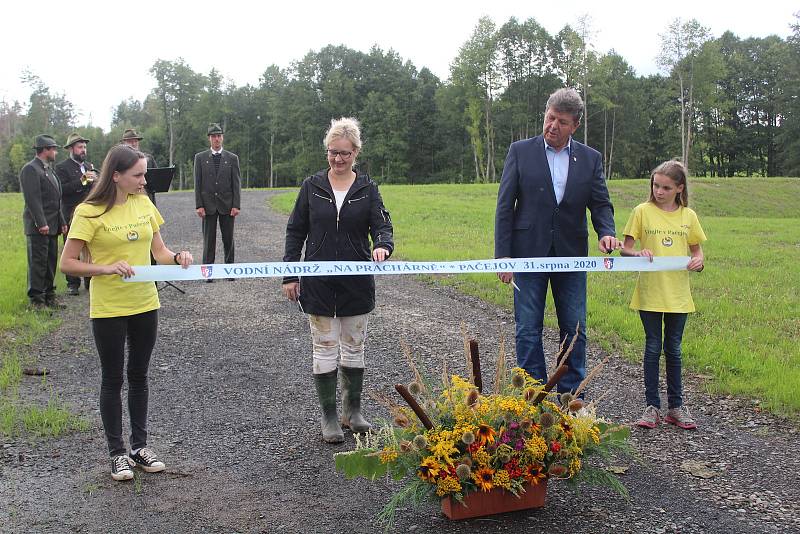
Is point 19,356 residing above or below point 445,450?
below

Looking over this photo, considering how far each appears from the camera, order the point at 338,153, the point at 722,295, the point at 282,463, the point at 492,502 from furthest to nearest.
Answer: the point at 722,295
the point at 338,153
the point at 282,463
the point at 492,502

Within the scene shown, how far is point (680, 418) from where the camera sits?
5559mm

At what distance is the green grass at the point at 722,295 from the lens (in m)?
6.88

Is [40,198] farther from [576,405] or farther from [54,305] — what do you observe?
[576,405]

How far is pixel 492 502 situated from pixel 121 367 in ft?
8.24

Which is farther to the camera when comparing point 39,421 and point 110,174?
point 39,421

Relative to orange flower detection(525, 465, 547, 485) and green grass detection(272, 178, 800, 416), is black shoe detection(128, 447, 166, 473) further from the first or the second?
green grass detection(272, 178, 800, 416)

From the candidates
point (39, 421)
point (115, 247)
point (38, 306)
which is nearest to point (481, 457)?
point (115, 247)

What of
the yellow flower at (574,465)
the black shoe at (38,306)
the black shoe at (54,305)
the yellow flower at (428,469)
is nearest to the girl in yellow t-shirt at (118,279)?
the yellow flower at (428,469)

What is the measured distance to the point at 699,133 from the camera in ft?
276

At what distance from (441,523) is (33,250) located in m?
8.47

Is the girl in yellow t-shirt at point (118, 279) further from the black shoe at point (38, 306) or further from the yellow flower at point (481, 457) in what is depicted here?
the black shoe at point (38, 306)

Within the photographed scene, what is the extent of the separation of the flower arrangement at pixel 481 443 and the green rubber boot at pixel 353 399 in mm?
1373

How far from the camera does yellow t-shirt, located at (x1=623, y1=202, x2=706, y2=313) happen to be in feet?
18.1
